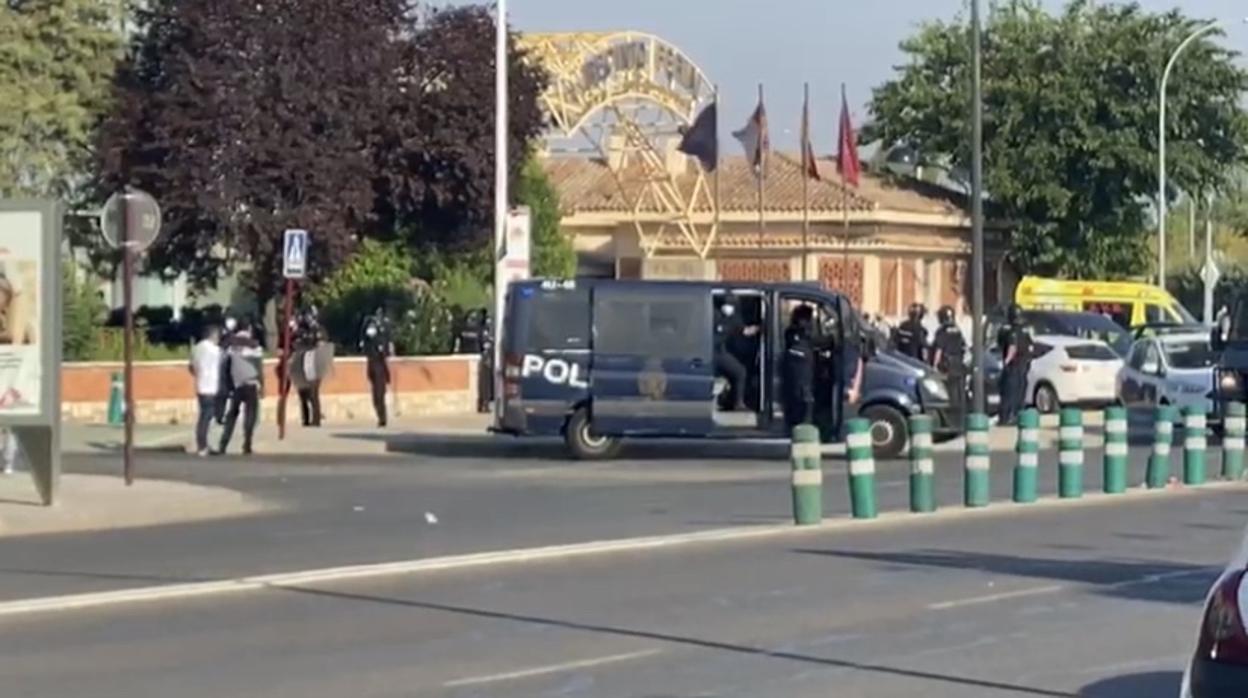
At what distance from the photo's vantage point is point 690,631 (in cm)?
1413

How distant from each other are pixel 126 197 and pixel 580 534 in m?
7.45

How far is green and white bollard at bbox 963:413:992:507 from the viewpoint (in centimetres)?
2312

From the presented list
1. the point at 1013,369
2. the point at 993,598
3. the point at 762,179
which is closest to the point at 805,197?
the point at 762,179

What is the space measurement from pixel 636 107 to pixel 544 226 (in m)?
5.44

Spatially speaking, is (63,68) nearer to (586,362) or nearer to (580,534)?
(586,362)

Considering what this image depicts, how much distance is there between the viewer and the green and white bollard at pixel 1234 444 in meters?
28.1

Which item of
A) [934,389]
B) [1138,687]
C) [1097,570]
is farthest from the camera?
[934,389]

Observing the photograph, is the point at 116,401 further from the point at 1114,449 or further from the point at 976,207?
the point at 1114,449

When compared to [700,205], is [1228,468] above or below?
below

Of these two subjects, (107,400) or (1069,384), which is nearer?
(107,400)

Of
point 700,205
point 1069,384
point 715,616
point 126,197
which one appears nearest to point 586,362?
point 126,197

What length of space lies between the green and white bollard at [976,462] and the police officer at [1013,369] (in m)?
15.3

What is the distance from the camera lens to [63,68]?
167 feet

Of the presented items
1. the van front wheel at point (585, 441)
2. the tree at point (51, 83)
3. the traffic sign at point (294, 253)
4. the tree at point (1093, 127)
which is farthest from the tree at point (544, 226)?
the van front wheel at point (585, 441)
